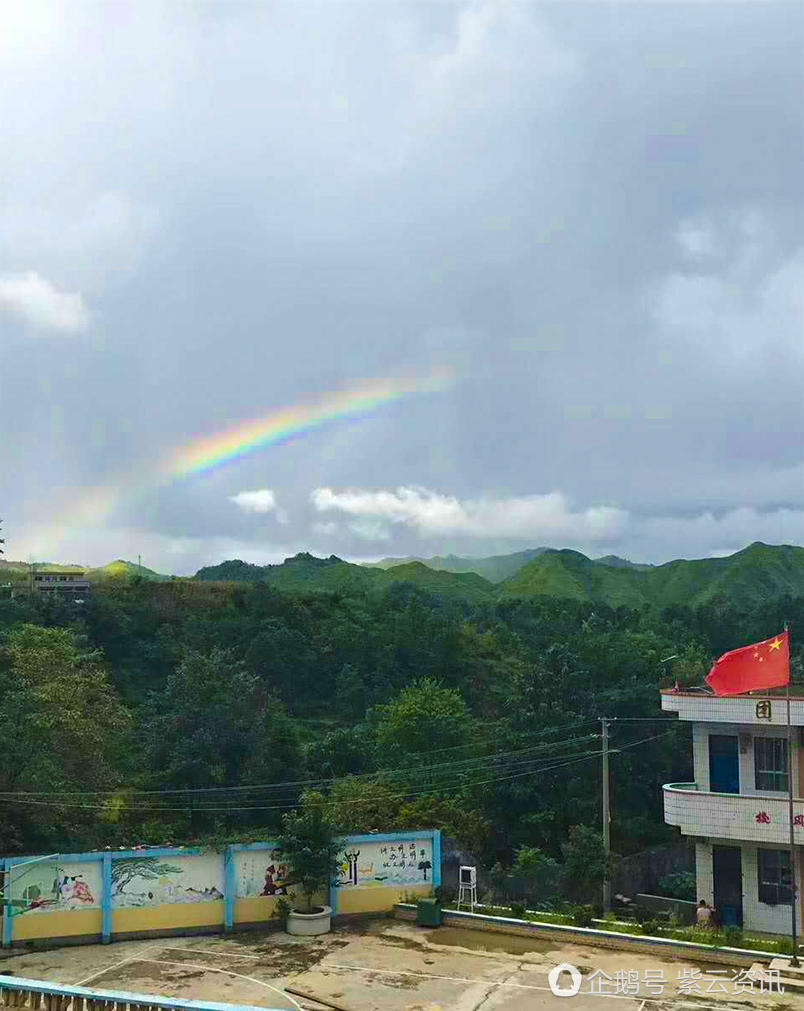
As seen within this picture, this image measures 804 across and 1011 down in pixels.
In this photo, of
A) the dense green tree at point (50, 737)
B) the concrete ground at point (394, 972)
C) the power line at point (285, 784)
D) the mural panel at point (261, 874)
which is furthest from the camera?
the power line at point (285, 784)

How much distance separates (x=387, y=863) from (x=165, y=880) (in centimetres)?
612

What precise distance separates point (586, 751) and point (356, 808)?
45.4 feet

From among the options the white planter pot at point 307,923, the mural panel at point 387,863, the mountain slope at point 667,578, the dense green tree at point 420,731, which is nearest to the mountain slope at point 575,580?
the mountain slope at point 667,578

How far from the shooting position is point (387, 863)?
26406 millimetres

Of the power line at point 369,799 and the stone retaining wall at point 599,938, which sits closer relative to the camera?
the stone retaining wall at point 599,938

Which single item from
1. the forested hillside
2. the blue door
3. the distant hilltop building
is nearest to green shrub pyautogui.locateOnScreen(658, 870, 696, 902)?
the forested hillside

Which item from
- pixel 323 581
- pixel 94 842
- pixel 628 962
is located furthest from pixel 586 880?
pixel 323 581

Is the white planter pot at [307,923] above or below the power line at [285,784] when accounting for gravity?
below

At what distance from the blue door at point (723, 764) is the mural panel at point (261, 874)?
556 inches

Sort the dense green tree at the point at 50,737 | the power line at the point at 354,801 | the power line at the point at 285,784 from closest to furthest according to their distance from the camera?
the dense green tree at the point at 50,737
the power line at the point at 285,784
the power line at the point at 354,801

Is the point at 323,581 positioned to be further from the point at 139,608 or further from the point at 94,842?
the point at 94,842

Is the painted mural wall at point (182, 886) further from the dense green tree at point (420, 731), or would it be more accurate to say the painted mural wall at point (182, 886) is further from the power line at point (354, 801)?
the dense green tree at point (420, 731)

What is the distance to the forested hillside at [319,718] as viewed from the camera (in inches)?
1193

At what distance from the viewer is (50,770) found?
28312 millimetres
